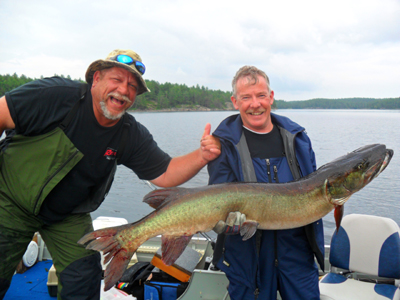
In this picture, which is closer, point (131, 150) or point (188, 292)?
point (131, 150)

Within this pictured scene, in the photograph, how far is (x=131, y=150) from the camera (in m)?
3.35

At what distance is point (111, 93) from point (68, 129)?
1.84 feet

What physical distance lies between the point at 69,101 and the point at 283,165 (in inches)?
87.6

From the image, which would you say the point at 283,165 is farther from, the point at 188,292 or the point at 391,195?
the point at 391,195

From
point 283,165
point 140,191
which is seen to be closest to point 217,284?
point 283,165

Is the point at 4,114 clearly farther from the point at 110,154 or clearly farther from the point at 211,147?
the point at 211,147

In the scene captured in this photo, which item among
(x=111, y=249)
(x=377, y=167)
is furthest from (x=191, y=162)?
(x=377, y=167)

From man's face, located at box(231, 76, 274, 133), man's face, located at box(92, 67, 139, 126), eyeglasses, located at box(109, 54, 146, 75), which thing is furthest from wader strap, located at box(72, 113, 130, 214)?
man's face, located at box(231, 76, 274, 133)

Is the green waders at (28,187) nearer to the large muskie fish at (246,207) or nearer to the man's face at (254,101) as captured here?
the large muskie fish at (246,207)

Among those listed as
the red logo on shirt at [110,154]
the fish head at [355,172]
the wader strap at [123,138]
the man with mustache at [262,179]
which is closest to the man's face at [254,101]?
the man with mustache at [262,179]

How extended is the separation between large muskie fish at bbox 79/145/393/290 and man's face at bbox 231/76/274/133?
0.61 meters

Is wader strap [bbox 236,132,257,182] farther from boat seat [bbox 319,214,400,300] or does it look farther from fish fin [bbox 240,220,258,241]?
boat seat [bbox 319,214,400,300]

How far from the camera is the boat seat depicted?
10.6 ft

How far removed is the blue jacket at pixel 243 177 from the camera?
2.49 meters
